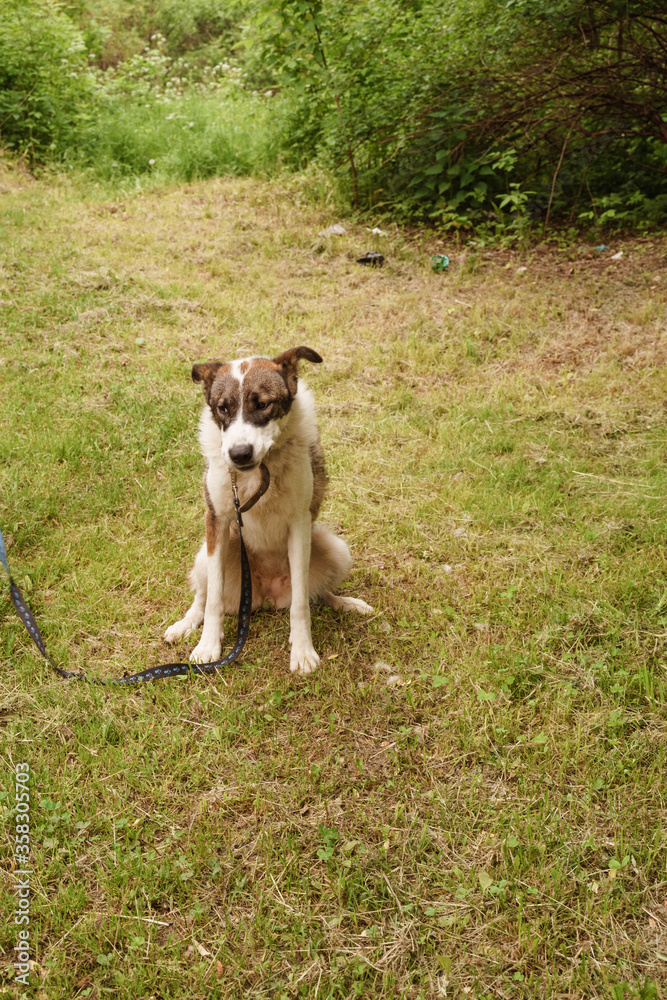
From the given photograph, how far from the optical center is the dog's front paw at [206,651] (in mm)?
3170

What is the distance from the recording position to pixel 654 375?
5.48 meters

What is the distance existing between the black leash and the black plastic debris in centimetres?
545

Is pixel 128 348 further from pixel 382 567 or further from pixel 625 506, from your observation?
pixel 625 506

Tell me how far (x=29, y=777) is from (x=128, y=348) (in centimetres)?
429

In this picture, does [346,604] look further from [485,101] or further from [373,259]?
[485,101]

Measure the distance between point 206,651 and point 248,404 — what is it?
1.13 meters

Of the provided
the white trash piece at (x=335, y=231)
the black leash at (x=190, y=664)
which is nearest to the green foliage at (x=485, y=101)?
the white trash piece at (x=335, y=231)

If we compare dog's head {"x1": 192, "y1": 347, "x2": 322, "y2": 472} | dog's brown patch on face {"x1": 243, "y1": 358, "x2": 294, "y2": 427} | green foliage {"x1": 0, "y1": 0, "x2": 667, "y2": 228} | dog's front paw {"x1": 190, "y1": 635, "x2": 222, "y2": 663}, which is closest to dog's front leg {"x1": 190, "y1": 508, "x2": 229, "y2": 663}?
dog's front paw {"x1": 190, "y1": 635, "x2": 222, "y2": 663}

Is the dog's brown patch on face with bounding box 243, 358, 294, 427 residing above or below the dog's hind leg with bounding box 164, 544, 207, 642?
above

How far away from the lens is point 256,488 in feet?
10.1

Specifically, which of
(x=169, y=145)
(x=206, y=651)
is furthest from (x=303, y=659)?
(x=169, y=145)

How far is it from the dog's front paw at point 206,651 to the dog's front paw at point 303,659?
336 mm

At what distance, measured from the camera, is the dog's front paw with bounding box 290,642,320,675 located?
3158 mm

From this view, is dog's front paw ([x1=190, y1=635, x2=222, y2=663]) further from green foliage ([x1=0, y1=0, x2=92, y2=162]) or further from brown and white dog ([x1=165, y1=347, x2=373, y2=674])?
green foliage ([x1=0, y1=0, x2=92, y2=162])
